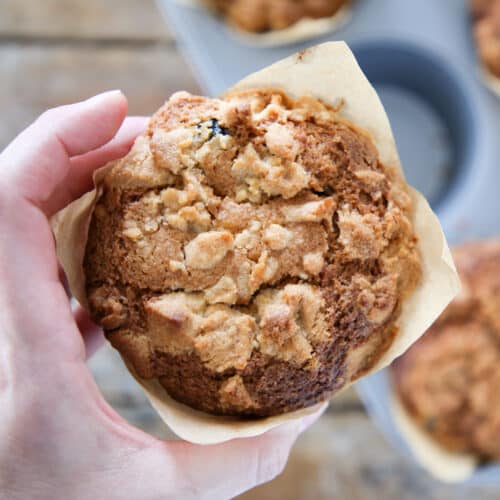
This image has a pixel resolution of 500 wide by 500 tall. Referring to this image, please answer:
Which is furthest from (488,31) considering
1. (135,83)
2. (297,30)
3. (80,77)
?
(80,77)


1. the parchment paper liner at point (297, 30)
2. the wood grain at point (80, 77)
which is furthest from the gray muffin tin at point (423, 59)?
the wood grain at point (80, 77)

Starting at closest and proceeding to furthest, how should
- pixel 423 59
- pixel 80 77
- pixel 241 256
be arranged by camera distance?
pixel 241 256, pixel 423 59, pixel 80 77

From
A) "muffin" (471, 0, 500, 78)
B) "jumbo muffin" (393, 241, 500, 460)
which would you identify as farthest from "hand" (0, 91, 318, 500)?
"muffin" (471, 0, 500, 78)

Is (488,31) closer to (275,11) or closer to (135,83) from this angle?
(275,11)

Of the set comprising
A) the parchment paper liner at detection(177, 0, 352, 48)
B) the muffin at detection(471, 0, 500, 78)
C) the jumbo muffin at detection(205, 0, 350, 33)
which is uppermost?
the jumbo muffin at detection(205, 0, 350, 33)

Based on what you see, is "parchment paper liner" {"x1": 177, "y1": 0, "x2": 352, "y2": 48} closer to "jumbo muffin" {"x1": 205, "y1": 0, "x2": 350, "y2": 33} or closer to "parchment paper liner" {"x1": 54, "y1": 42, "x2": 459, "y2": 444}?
"jumbo muffin" {"x1": 205, "y1": 0, "x2": 350, "y2": 33}

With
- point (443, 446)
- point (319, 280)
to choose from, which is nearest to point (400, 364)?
point (443, 446)
